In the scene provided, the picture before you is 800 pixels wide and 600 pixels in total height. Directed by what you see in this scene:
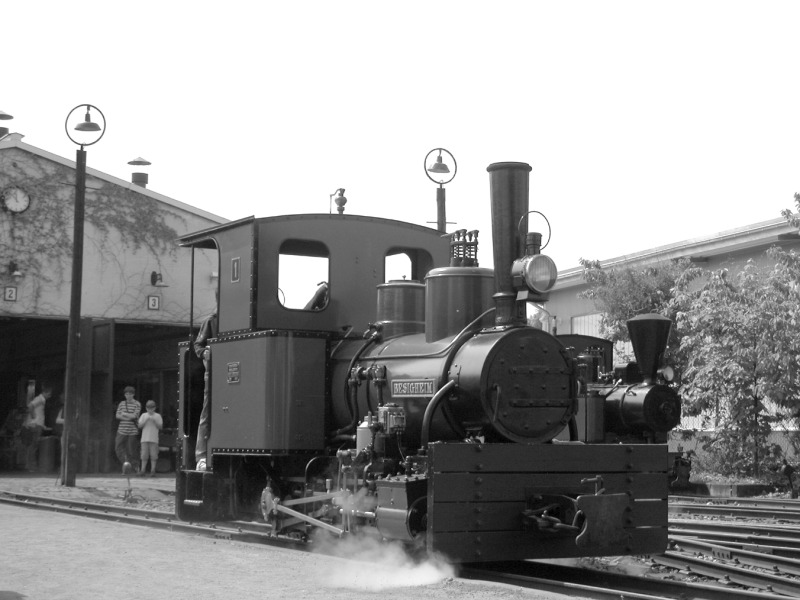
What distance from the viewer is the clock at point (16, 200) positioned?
22.0 m

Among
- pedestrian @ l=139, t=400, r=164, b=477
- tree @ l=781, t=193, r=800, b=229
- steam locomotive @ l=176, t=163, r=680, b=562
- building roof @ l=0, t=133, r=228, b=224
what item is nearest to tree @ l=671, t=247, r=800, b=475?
tree @ l=781, t=193, r=800, b=229

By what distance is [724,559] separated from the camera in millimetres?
8594

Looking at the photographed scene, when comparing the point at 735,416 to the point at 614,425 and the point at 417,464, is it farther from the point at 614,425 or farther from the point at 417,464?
the point at 417,464

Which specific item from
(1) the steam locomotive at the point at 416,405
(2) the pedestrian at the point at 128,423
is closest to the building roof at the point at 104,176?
(2) the pedestrian at the point at 128,423

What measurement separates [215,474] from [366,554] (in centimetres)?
238

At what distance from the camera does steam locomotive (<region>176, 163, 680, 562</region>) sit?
7480 millimetres

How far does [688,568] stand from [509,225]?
275cm

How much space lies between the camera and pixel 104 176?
2330 centimetres

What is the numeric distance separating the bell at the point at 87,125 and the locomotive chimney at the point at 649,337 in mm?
10563

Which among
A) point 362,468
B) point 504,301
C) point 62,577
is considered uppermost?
point 504,301

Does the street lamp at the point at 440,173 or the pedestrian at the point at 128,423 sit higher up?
the street lamp at the point at 440,173

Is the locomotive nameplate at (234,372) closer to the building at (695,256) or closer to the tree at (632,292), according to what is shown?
the building at (695,256)

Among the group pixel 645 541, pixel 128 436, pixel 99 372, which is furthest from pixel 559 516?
pixel 99 372

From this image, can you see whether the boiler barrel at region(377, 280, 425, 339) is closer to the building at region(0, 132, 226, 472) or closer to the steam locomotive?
the steam locomotive
